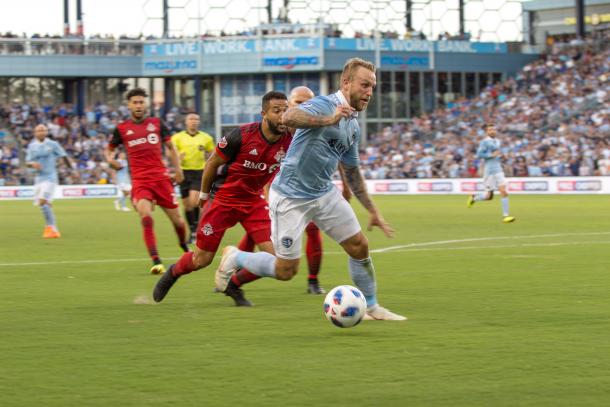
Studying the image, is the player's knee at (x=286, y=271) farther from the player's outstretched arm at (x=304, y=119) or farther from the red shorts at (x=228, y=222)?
the player's outstretched arm at (x=304, y=119)

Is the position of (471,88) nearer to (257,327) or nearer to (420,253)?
(420,253)

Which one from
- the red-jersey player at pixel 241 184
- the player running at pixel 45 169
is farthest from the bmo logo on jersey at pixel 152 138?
the player running at pixel 45 169

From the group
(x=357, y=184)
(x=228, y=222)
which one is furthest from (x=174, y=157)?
(x=357, y=184)

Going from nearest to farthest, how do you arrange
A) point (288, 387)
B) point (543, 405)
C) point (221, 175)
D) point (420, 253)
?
1. point (543, 405)
2. point (288, 387)
3. point (221, 175)
4. point (420, 253)

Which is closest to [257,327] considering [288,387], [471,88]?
[288,387]

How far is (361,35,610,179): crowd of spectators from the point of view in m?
43.6

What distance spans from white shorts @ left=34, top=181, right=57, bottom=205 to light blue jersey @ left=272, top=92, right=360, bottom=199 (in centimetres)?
1289

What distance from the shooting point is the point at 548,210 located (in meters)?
29.2

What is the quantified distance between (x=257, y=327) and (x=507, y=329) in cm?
195

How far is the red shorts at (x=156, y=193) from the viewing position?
14.3 meters

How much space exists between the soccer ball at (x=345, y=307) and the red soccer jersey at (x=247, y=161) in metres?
2.16

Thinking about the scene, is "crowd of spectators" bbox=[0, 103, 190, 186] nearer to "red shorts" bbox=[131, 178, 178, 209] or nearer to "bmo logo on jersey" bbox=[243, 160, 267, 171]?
"red shorts" bbox=[131, 178, 178, 209]

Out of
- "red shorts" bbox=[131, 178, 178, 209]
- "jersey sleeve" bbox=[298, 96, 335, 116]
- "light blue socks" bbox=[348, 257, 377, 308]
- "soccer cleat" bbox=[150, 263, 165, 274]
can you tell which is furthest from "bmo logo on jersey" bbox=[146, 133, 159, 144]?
"jersey sleeve" bbox=[298, 96, 335, 116]

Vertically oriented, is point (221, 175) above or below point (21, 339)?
above
